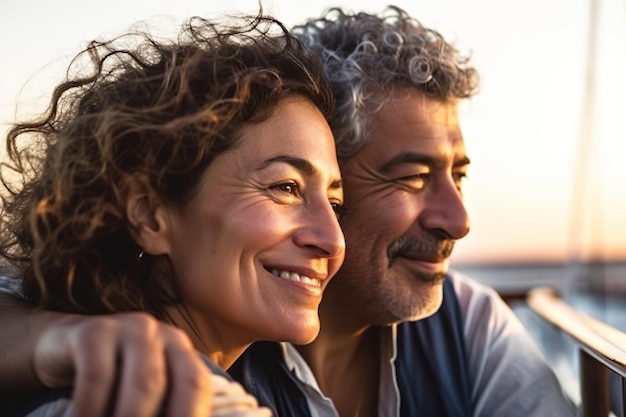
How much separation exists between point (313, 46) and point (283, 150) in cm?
64

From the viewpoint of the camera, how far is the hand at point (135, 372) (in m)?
0.86

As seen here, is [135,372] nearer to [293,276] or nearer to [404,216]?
[293,276]

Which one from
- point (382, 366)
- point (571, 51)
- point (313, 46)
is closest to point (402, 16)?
point (313, 46)

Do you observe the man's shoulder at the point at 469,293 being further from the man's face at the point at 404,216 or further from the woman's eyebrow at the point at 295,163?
the woman's eyebrow at the point at 295,163

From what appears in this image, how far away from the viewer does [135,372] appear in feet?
2.84

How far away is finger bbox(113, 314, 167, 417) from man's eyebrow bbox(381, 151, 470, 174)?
104 centimetres

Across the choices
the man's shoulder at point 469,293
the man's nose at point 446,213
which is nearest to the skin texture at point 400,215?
the man's nose at point 446,213

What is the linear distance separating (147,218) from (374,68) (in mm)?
756

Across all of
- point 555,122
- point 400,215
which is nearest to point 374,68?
point 400,215

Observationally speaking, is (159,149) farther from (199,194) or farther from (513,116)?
(513,116)

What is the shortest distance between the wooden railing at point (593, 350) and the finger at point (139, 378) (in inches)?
33.5

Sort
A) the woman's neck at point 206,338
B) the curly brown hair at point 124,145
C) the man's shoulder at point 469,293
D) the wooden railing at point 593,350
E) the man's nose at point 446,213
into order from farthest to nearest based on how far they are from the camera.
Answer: the man's shoulder at point 469,293
the man's nose at point 446,213
the wooden railing at point 593,350
the woman's neck at point 206,338
the curly brown hair at point 124,145

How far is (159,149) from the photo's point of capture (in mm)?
1299

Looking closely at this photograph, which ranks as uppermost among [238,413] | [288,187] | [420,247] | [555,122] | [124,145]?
[124,145]
